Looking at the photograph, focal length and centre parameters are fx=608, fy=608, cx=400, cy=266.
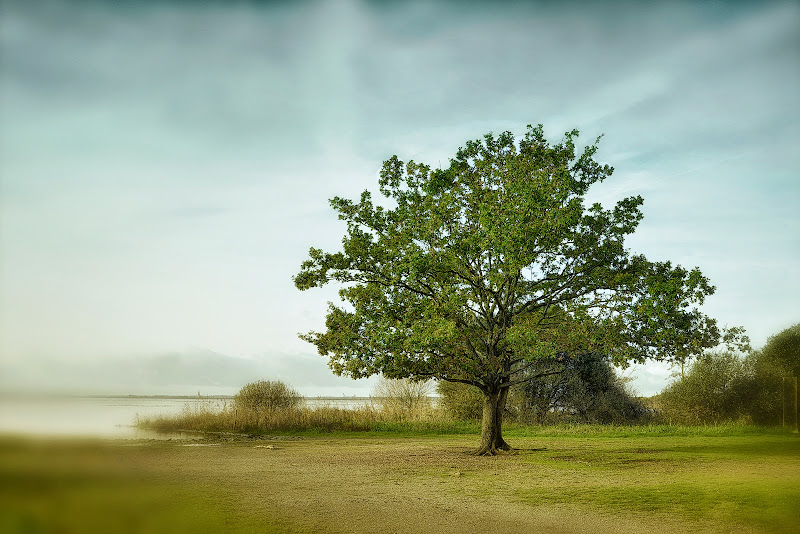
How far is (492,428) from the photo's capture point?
2284 cm

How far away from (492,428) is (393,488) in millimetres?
9243

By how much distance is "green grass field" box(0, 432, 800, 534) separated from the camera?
259cm

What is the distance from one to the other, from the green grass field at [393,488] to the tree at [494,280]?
362 centimetres

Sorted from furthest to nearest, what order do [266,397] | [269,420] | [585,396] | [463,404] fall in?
[463,404] → [585,396] → [266,397] → [269,420]

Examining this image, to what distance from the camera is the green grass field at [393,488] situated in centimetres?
259

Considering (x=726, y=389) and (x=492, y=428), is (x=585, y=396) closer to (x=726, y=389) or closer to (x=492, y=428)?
(x=726, y=389)

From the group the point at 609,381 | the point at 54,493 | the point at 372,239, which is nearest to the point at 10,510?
the point at 54,493

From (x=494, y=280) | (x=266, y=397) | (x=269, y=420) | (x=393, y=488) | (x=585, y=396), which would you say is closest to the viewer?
(x=393, y=488)

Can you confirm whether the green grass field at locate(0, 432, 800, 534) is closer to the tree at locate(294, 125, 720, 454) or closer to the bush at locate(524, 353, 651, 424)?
the tree at locate(294, 125, 720, 454)

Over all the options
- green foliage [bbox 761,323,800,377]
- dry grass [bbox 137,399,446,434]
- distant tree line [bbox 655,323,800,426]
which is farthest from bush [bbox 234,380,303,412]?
green foliage [bbox 761,323,800,377]

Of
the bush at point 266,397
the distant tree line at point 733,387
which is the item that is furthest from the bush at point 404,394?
the distant tree line at point 733,387

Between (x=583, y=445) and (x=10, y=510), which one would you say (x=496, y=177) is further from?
(x=10, y=510)

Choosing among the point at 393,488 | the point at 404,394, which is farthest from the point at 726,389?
the point at 393,488

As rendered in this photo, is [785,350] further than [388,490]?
Yes
